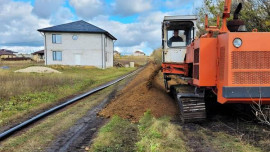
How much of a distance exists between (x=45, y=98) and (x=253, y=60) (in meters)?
10.0

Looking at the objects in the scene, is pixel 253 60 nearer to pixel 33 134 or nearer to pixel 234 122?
pixel 234 122

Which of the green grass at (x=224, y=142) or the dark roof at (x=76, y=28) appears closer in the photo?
the green grass at (x=224, y=142)

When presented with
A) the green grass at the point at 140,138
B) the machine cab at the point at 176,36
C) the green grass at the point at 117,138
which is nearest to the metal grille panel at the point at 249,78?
the green grass at the point at 140,138

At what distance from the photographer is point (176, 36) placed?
10.4 meters

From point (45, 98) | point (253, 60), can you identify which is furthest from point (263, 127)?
point (45, 98)

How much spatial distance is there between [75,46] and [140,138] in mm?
36188

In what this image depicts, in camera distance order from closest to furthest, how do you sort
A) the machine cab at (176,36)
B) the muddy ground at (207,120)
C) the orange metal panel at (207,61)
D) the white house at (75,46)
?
the muddy ground at (207,120), the orange metal panel at (207,61), the machine cab at (176,36), the white house at (75,46)

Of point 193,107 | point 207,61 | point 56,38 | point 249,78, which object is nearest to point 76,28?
point 56,38

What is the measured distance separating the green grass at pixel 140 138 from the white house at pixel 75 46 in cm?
3396

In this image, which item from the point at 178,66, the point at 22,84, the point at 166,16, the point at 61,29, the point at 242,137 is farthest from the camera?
the point at 61,29

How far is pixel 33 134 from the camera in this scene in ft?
22.8

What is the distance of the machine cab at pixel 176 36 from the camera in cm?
980

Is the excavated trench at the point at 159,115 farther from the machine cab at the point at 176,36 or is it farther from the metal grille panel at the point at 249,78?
the machine cab at the point at 176,36

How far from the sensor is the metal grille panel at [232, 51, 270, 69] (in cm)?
557
